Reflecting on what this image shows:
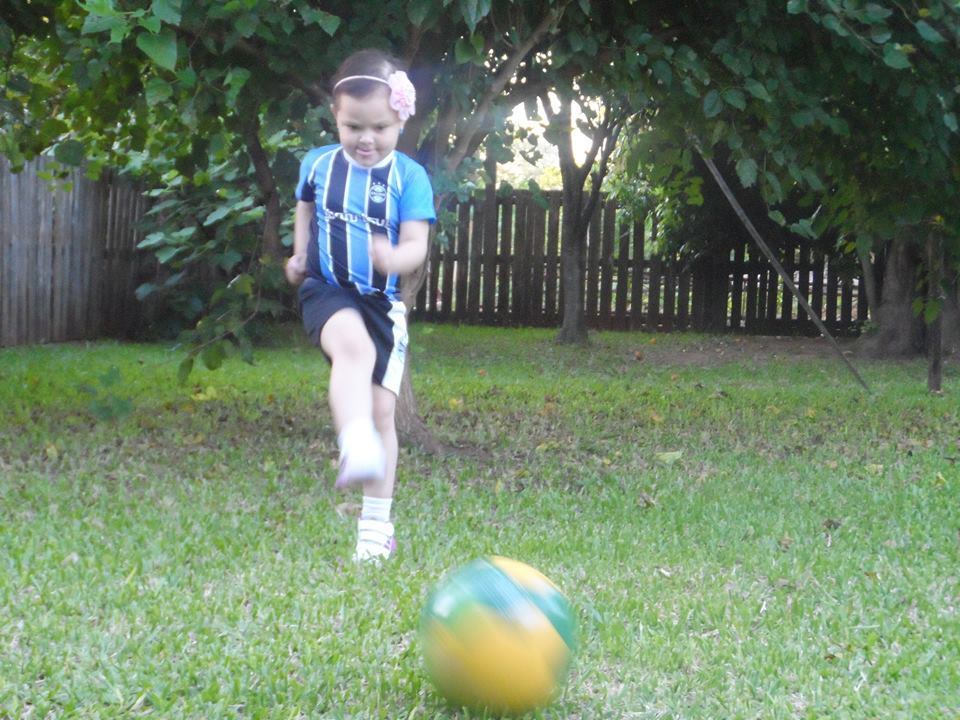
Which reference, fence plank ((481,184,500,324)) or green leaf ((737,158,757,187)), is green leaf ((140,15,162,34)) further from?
fence plank ((481,184,500,324))

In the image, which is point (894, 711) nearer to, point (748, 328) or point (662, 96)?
A: point (662, 96)

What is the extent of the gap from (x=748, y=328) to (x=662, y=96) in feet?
38.7

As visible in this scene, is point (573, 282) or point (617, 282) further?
point (617, 282)

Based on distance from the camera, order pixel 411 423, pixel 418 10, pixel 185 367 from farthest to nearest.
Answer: pixel 411 423 → pixel 185 367 → pixel 418 10

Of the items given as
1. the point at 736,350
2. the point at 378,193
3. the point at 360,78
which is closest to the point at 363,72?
the point at 360,78

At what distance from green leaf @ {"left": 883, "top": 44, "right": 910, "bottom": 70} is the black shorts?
2.94m

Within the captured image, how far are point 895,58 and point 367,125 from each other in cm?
299

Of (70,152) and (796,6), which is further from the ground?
(796,6)

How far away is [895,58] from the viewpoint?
233 inches

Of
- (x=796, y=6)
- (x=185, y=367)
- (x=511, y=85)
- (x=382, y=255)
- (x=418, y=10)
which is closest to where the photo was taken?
(x=382, y=255)

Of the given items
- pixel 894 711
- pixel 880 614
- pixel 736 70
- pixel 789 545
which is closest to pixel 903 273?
pixel 736 70

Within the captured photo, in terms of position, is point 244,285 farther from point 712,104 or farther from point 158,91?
point 712,104

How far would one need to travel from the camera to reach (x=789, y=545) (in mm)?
5047

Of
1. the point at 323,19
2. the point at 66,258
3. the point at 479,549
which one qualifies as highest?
the point at 323,19
